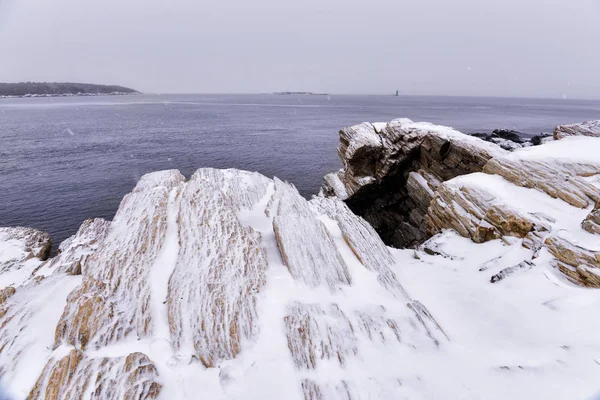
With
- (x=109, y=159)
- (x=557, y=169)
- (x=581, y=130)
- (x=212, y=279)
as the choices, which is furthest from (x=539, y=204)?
(x=109, y=159)

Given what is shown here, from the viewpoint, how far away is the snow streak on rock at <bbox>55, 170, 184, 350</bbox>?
10.9 metres

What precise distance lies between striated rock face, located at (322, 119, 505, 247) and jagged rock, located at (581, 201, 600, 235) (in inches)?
417

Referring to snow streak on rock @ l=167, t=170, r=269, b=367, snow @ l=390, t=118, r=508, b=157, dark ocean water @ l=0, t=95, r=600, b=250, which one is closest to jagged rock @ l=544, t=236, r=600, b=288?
snow @ l=390, t=118, r=508, b=157

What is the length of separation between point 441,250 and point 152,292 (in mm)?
16938

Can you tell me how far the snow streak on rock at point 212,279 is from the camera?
11.2 meters

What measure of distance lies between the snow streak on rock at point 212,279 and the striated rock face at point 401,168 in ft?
63.2

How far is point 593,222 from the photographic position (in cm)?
1485

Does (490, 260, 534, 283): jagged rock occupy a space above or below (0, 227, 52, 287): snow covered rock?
above

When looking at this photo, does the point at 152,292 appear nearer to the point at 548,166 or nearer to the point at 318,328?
the point at 318,328

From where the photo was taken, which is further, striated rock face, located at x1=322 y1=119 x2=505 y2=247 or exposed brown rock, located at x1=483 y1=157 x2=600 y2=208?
striated rock face, located at x1=322 y1=119 x2=505 y2=247

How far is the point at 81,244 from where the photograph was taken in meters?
17.7

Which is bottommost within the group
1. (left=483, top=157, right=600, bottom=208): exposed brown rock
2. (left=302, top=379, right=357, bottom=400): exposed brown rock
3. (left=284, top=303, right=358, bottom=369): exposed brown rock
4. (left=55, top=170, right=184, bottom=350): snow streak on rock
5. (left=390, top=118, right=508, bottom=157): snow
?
(left=302, top=379, right=357, bottom=400): exposed brown rock

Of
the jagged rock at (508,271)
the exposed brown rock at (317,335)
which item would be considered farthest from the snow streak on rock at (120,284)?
the jagged rock at (508,271)

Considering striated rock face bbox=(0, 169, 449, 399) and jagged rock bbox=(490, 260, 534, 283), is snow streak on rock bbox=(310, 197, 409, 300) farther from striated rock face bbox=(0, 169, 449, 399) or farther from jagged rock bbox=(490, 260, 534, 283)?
jagged rock bbox=(490, 260, 534, 283)
